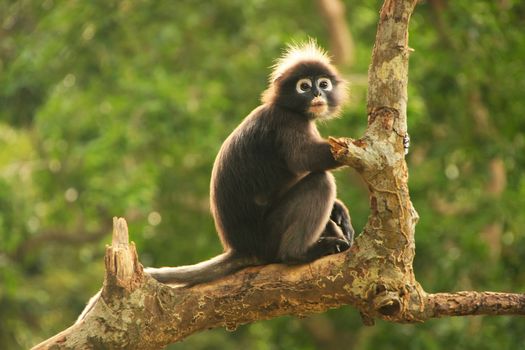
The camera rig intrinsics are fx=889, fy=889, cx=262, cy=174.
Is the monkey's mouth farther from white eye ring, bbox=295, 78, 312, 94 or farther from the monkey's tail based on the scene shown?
the monkey's tail

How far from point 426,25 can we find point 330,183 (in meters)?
4.96

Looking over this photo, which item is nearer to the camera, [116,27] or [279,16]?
[116,27]

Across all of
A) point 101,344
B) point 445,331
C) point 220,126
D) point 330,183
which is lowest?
point 445,331

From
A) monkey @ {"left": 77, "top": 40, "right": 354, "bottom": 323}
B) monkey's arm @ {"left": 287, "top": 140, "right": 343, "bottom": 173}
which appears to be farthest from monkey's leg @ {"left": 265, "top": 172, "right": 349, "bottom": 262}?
monkey's arm @ {"left": 287, "top": 140, "right": 343, "bottom": 173}

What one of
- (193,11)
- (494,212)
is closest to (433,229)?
(494,212)

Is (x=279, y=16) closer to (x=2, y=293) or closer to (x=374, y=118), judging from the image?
(x=2, y=293)

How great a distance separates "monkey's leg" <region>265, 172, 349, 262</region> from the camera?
15.4 ft

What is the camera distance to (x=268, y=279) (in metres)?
4.53

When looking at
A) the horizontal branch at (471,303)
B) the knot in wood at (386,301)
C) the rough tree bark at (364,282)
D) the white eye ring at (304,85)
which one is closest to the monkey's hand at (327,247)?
the rough tree bark at (364,282)

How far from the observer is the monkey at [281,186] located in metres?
4.71

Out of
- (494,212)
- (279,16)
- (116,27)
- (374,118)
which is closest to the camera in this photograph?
(374,118)

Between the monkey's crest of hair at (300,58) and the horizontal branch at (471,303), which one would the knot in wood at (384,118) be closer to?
the horizontal branch at (471,303)

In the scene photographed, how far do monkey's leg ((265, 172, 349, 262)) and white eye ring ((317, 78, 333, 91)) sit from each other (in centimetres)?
65

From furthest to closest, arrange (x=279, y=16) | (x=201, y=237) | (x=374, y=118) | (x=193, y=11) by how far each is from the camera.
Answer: (x=279, y=16), (x=201, y=237), (x=193, y=11), (x=374, y=118)
